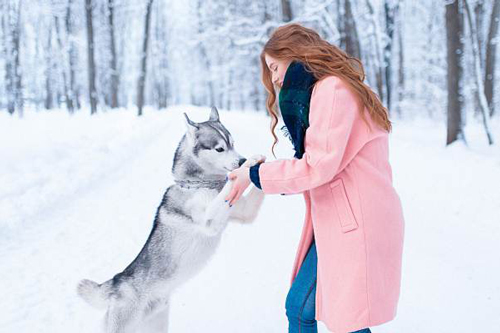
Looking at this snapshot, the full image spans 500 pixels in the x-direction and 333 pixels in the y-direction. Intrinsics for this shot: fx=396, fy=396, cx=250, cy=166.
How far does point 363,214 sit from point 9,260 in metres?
4.24

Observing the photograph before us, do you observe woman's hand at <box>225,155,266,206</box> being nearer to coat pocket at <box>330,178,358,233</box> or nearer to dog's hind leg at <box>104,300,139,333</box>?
coat pocket at <box>330,178,358,233</box>

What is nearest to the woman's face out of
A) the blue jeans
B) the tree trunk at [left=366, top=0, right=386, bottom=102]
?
the blue jeans

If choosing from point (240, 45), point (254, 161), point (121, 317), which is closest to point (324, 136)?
point (254, 161)

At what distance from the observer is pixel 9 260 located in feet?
14.6

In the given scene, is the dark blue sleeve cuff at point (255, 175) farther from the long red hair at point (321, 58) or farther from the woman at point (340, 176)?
the long red hair at point (321, 58)

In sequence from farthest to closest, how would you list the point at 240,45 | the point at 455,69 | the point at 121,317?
the point at 240,45
the point at 455,69
the point at 121,317

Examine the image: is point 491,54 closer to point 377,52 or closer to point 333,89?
point 377,52

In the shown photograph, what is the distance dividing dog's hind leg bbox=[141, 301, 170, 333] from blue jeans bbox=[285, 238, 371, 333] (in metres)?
0.93

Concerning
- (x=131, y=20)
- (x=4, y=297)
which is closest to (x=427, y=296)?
(x=4, y=297)

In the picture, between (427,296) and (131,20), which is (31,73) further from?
(427,296)

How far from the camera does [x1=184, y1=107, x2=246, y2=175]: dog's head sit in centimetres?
249

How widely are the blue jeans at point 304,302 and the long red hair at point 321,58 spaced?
2.83 ft

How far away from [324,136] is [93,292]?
174cm

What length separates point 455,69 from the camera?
9312mm
